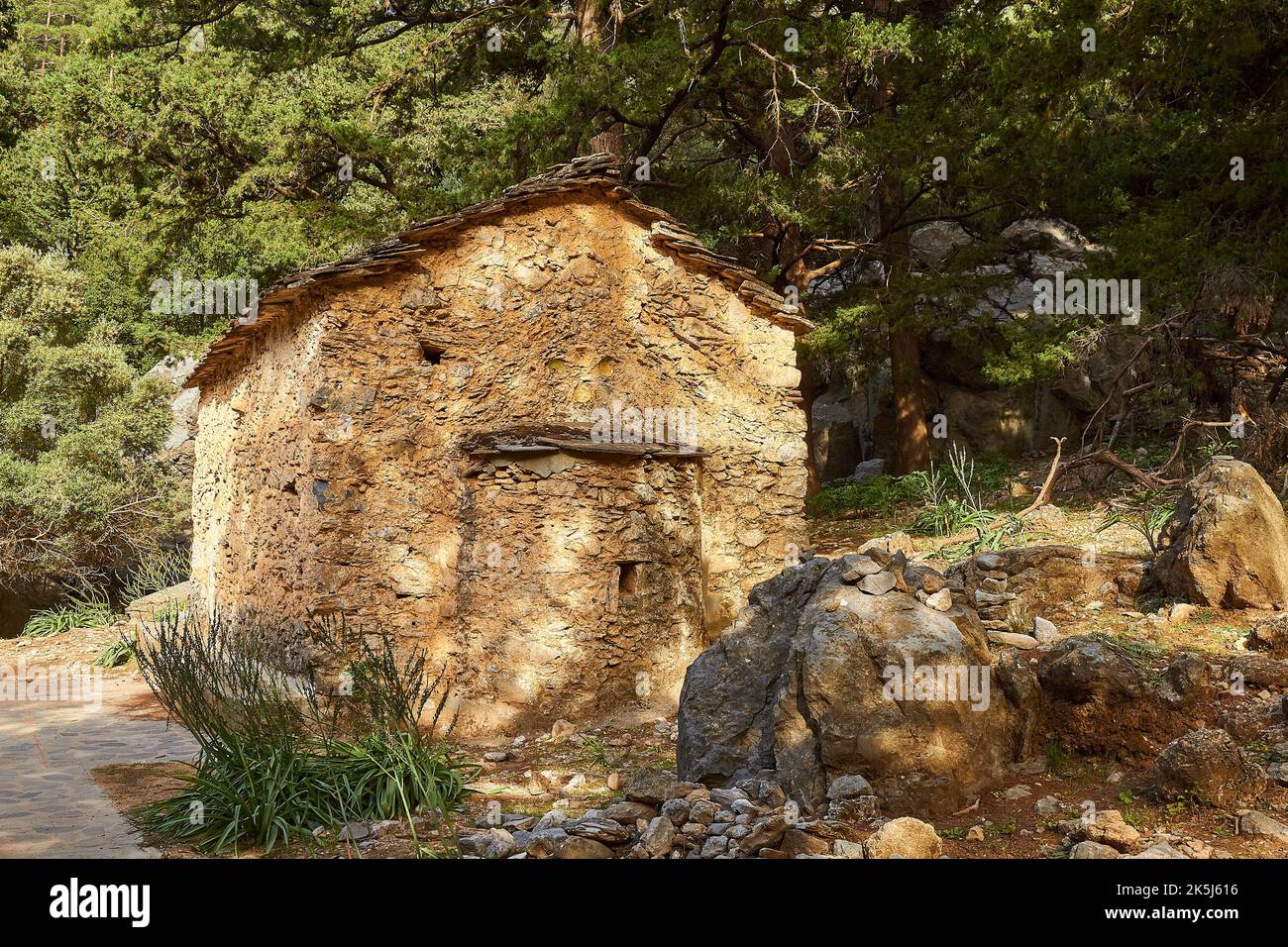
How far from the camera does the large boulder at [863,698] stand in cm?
570

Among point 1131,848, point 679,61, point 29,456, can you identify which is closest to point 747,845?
point 1131,848

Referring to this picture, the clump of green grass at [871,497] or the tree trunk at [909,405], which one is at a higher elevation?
the tree trunk at [909,405]

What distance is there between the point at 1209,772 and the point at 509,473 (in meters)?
5.90

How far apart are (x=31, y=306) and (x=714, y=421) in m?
13.6

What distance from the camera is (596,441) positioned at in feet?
30.2

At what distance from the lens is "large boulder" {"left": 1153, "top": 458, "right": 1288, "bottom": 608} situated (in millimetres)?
8758

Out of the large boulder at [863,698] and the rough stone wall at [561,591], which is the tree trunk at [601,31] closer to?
the rough stone wall at [561,591]

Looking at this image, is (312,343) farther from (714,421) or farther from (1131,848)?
(1131,848)

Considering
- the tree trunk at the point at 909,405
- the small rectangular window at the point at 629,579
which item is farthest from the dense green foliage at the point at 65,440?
the tree trunk at the point at 909,405

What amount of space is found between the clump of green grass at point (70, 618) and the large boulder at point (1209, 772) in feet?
54.7

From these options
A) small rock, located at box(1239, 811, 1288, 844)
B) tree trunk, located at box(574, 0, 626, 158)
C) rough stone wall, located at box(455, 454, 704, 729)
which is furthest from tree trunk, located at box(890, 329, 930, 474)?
small rock, located at box(1239, 811, 1288, 844)

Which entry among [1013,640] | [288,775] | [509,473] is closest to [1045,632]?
[1013,640]

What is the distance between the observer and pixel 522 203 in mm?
9602

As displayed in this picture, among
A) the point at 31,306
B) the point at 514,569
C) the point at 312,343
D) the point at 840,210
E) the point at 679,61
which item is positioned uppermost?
the point at 679,61
